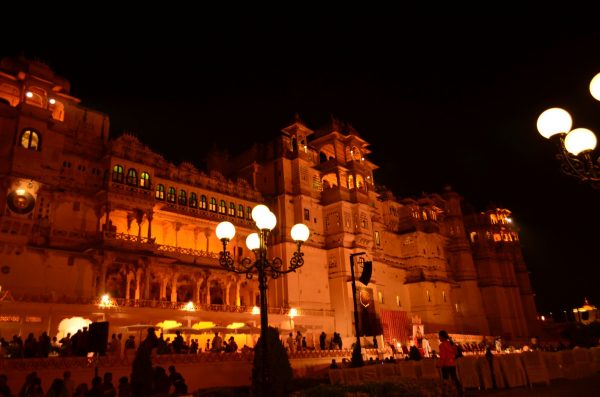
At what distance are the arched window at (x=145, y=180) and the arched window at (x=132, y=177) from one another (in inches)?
20.3

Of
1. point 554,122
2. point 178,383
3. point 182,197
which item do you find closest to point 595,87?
point 554,122

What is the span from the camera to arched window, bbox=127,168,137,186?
33656mm

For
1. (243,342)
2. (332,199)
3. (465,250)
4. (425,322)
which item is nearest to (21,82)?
(243,342)

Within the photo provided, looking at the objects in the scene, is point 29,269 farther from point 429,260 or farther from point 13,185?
point 429,260

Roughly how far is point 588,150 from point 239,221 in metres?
33.8

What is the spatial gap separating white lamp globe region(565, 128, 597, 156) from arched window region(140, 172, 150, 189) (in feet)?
96.7

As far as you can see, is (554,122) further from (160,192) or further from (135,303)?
(160,192)

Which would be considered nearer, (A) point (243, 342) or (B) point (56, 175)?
(B) point (56, 175)

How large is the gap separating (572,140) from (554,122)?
711 mm

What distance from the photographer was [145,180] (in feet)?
114

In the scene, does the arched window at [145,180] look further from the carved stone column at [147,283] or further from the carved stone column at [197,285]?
the carved stone column at [197,285]

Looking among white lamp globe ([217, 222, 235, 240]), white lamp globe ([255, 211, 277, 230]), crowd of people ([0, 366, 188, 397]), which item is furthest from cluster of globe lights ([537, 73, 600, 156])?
crowd of people ([0, 366, 188, 397])

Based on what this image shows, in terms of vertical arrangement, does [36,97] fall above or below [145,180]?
above

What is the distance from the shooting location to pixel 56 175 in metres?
30.3
